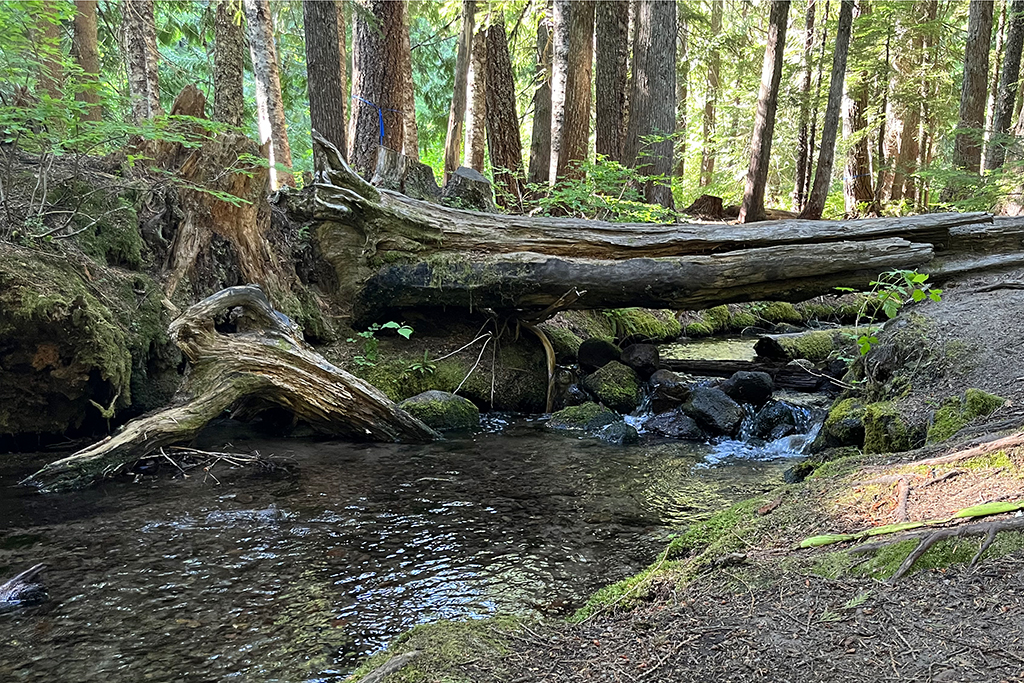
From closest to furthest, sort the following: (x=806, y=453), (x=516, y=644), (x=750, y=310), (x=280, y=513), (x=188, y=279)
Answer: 1. (x=516, y=644)
2. (x=280, y=513)
3. (x=806, y=453)
4. (x=188, y=279)
5. (x=750, y=310)

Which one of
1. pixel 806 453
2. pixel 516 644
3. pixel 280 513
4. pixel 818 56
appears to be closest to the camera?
pixel 516 644

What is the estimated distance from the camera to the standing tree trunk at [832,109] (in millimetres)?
14938

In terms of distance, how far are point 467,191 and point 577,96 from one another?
3885 mm

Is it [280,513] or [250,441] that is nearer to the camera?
[280,513]

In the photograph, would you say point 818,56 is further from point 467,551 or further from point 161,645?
point 161,645

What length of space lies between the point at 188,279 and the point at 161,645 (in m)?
4.83

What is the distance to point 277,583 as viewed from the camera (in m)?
3.55

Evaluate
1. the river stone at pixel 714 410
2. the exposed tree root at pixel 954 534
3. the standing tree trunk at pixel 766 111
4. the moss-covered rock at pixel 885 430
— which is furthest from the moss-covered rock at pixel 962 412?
the standing tree trunk at pixel 766 111

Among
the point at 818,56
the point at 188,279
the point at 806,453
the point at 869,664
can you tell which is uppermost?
the point at 818,56

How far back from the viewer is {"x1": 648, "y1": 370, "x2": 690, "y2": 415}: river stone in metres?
7.65

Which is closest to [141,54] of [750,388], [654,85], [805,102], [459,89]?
[459,89]

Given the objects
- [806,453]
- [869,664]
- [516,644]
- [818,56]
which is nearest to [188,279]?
[516,644]

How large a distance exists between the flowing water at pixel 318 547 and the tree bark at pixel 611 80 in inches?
300

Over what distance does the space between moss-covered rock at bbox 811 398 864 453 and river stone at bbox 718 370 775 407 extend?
177 centimetres
